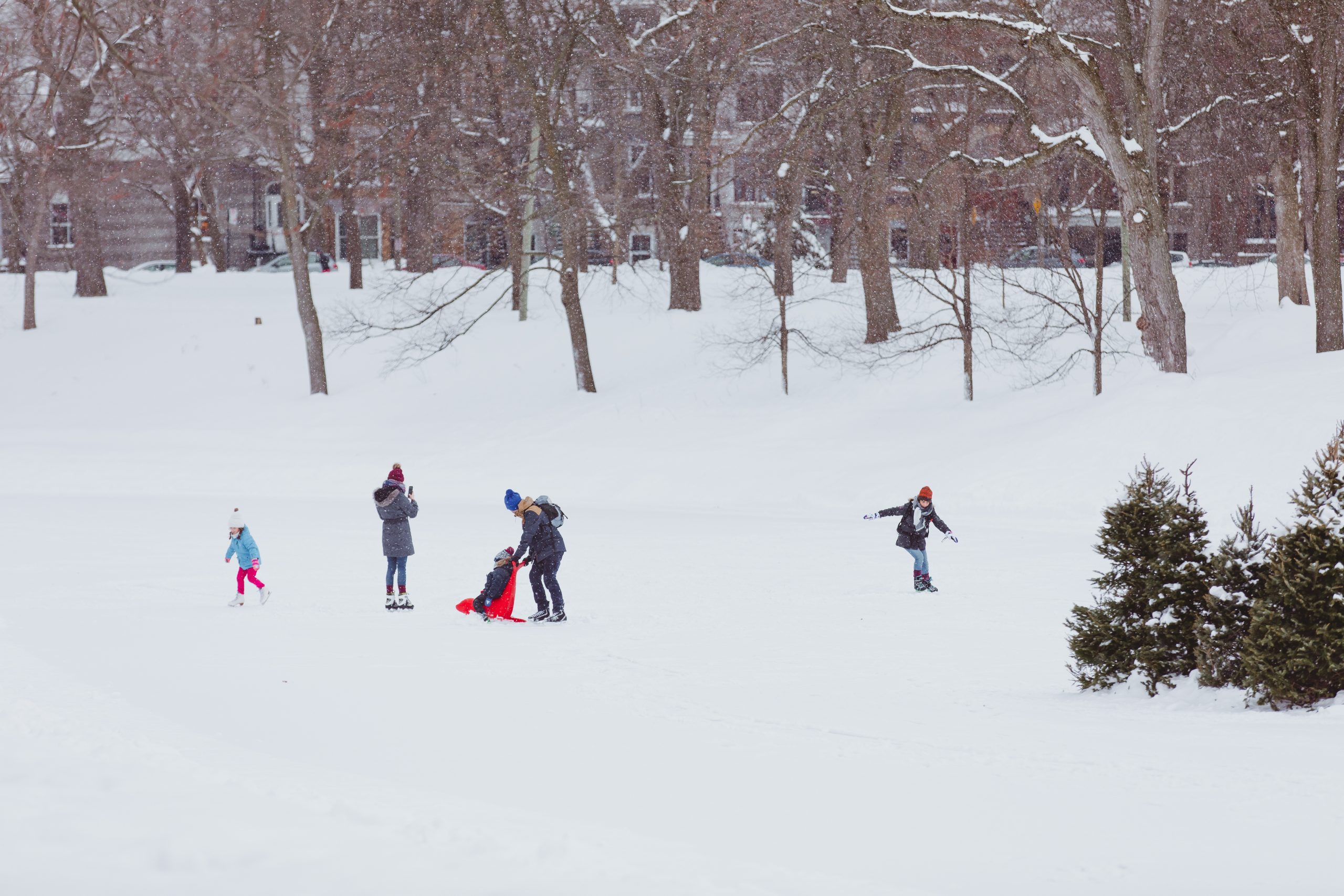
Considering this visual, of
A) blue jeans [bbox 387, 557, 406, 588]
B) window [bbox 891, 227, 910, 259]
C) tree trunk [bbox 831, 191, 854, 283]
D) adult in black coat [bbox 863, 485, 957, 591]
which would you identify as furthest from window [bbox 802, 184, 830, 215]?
blue jeans [bbox 387, 557, 406, 588]

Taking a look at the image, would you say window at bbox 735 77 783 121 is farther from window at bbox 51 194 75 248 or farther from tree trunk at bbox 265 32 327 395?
window at bbox 51 194 75 248

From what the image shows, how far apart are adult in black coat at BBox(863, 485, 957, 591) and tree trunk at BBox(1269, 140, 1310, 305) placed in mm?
16393

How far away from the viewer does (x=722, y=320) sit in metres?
34.2

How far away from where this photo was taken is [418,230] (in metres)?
40.9

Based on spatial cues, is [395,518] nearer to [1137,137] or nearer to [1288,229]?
[1137,137]

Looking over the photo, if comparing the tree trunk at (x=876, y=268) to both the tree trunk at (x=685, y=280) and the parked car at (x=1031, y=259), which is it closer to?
the tree trunk at (x=685, y=280)

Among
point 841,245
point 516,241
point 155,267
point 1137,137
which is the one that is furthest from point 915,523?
point 155,267

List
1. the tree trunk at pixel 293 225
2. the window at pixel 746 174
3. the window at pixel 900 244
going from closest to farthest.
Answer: the tree trunk at pixel 293 225 < the window at pixel 746 174 < the window at pixel 900 244

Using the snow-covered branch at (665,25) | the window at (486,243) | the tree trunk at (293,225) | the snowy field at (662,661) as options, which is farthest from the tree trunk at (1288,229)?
the tree trunk at (293,225)

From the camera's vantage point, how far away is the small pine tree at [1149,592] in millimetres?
9289

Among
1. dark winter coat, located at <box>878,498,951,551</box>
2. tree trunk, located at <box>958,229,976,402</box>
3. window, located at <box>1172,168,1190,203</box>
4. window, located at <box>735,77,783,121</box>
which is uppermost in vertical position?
window, located at <box>735,77,783,121</box>

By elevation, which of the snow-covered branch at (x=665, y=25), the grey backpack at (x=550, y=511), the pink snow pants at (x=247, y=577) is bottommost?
the pink snow pants at (x=247, y=577)

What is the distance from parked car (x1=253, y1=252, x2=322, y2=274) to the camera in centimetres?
5012

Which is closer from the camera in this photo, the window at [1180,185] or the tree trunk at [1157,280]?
the tree trunk at [1157,280]
